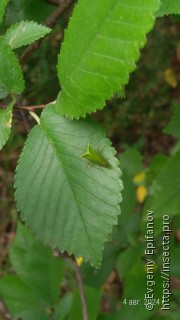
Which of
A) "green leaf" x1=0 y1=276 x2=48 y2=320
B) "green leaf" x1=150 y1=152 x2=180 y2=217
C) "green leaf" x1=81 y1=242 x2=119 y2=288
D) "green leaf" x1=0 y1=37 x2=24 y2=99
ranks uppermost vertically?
"green leaf" x1=0 y1=37 x2=24 y2=99

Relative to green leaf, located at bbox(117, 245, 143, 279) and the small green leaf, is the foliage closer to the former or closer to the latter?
the small green leaf

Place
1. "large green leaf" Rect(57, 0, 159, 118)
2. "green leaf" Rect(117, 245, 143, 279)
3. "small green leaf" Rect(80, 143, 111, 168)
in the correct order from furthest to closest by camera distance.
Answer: "green leaf" Rect(117, 245, 143, 279) < "small green leaf" Rect(80, 143, 111, 168) < "large green leaf" Rect(57, 0, 159, 118)

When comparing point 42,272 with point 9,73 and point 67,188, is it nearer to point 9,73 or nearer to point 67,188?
point 67,188

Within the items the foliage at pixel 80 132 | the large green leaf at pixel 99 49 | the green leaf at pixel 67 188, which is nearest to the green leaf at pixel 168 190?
the foliage at pixel 80 132

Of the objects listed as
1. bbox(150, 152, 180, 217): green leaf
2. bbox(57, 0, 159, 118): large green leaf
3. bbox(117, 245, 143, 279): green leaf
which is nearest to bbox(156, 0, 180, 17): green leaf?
bbox(57, 0, 159, 118): large green leaf

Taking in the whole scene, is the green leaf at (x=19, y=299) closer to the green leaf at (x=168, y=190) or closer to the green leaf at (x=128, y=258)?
the green leaf at (x=128, y=258)

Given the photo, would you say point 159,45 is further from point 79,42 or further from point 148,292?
point 79,42

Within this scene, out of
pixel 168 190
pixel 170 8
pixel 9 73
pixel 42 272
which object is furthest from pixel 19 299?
pixel 170 8
